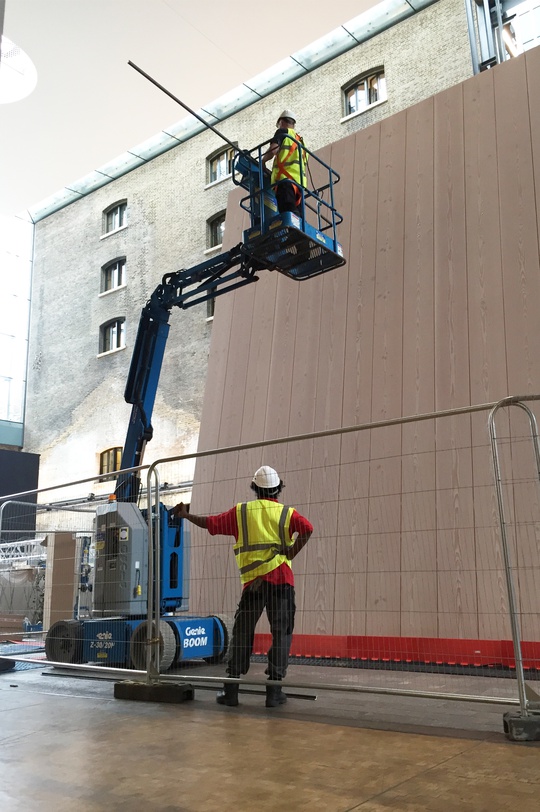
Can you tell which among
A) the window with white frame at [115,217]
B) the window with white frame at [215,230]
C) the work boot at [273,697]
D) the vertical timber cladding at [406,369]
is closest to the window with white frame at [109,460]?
the window with white frame at [215,230]

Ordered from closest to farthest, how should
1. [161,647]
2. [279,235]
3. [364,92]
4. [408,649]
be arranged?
1. [161,647]
2. [408,649]
3. [279,235]
4. [364,92]

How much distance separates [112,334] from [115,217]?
159 inches

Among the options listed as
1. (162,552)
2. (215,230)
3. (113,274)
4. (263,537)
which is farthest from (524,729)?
(113,274)

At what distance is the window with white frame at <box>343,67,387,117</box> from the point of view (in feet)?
55.0

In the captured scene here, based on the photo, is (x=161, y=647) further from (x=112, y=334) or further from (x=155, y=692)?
(x=112, y=334)

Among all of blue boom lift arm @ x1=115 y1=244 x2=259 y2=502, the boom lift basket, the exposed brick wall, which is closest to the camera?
the boom lift basket

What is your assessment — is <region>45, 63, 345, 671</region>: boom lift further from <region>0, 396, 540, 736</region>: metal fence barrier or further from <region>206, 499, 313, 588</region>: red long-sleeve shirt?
<region>206, 499, 313, 588</region>: red long-sleeve shirt

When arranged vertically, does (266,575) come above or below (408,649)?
above

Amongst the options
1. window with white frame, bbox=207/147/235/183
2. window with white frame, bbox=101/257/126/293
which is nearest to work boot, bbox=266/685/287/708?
window with white frame, bbox=207/147/235/183

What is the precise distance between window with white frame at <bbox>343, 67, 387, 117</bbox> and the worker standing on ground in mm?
10499

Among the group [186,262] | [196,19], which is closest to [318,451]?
[196,19]

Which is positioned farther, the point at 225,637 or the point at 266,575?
the point at 225,637

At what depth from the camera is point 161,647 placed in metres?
6.09

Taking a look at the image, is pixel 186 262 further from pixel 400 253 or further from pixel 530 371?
pixel 530 371
